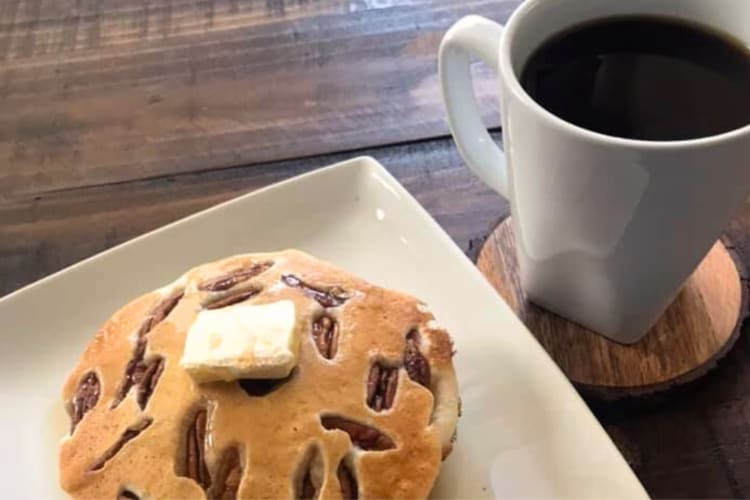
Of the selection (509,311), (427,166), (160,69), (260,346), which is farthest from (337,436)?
(160,69)

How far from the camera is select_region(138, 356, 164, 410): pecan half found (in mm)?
649

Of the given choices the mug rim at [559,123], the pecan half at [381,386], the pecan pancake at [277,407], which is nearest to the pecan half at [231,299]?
the pecan pancake at [277,407]

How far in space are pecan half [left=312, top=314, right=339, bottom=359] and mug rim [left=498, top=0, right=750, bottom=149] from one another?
19 cm

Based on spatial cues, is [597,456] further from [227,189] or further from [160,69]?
[160,69]

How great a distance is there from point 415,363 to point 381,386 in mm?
29

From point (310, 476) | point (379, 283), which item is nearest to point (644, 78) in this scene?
point (379, 283)

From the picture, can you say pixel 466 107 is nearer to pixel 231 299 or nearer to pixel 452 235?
pixel 452 235

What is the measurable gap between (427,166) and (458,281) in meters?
0.16

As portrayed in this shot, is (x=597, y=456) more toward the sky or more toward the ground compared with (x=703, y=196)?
more toward the ground

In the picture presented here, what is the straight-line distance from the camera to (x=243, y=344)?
0.62m

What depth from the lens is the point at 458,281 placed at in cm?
75

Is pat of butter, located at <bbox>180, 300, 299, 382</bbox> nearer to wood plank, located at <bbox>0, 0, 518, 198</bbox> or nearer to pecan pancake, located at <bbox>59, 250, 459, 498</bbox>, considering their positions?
pecan pancake, located at <bbox>59, 250, 459, 498</bbox>

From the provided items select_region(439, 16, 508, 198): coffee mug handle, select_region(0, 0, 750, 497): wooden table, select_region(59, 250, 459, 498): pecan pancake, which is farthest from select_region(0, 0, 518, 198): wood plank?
select_region(59, 250, 459, 498): pecan pancake

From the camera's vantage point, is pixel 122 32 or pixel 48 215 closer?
pixel 48 215
